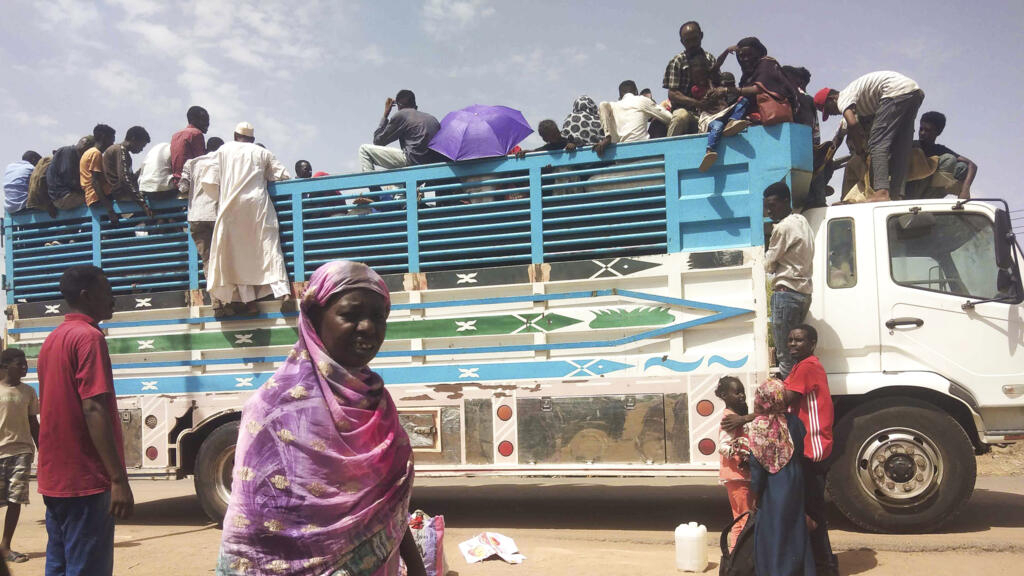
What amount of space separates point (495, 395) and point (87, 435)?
3002mm

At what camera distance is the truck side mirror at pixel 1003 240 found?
5332 mm

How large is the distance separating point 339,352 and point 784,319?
3900mm

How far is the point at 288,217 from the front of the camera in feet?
21.2

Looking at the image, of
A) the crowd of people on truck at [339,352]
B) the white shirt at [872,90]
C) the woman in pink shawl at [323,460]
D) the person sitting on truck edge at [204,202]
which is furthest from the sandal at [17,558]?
the white shirt at [872,90]

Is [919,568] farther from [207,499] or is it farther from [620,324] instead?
[207,499]

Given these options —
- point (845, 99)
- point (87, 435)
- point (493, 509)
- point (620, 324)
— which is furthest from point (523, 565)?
point (845, 99)

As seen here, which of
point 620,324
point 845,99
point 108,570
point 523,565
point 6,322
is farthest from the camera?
point 6,322

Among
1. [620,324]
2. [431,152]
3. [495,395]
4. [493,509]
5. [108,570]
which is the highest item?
[431,152]

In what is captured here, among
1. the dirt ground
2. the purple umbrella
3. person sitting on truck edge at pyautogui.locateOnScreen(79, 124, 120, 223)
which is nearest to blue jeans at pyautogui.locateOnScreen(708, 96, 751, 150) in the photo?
the purple umbrella

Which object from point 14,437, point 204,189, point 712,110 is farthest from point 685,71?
point 14,437

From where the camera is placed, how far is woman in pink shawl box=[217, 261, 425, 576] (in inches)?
82.8

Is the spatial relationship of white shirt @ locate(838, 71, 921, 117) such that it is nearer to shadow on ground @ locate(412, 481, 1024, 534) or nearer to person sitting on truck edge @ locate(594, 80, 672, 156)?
person sitting on truck edge @ locate(594, 80, 672, 156)

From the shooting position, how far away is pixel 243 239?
6297 millimetres

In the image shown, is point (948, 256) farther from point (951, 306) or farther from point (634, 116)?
point (634, 116)
